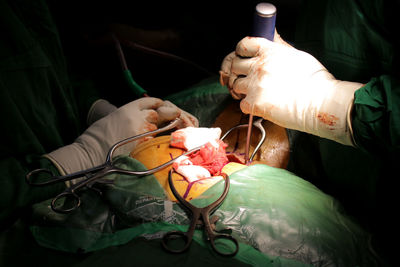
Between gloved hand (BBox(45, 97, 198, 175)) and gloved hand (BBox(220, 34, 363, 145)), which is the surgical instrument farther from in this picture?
gloved hand (BBox(45, 97, 198, 175))

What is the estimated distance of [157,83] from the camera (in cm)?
340

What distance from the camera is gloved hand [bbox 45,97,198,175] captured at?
5.62 feet

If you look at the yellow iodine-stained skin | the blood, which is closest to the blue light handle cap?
the blood

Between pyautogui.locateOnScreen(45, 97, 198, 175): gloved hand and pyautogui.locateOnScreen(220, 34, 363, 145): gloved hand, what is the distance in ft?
1.95

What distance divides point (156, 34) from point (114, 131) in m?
1.69

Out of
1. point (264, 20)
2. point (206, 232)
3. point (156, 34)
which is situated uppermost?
point (264, 20)

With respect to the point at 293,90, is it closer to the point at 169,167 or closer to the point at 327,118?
the point at 327,118

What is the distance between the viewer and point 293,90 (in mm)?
1408

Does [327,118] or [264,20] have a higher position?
[264,20]

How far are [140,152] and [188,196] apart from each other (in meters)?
0.43

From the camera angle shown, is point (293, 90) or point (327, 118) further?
point (293, 90)

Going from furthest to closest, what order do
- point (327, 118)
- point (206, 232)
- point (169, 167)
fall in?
point (169, 167), point (327, 118), point (206, 232)

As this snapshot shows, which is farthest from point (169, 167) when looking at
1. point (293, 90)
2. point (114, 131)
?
point (293, 90)

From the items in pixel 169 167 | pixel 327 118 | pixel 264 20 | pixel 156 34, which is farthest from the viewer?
pixel 156 34
